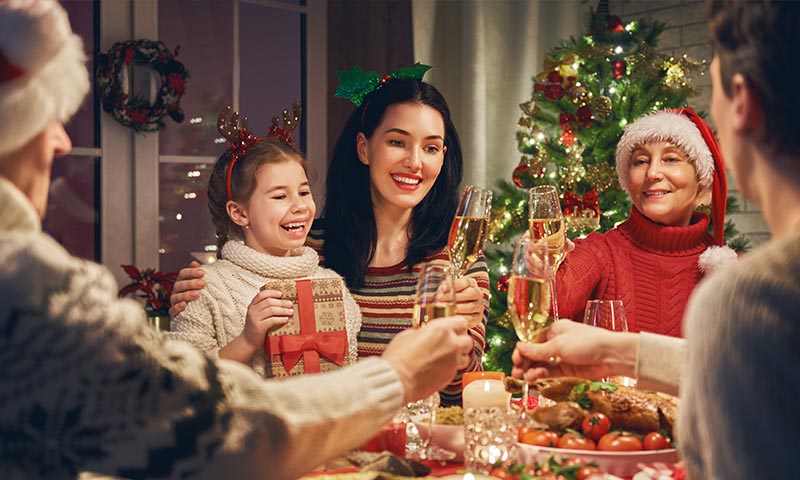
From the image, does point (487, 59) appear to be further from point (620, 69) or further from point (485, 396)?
point (485, 396)

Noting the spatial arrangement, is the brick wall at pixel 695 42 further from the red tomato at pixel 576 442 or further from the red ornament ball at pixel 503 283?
the red tomato at pixel 576 442

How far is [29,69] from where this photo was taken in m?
1.00

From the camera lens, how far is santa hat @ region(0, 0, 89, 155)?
0.98 meters

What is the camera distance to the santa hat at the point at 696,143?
11.1 feet

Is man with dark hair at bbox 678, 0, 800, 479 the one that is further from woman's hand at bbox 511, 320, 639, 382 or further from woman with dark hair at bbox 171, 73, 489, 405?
woman with dark hair at bbox 171, 73, 489, 405

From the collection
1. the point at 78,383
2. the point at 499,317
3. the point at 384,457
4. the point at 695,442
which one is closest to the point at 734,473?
the point at 695,442

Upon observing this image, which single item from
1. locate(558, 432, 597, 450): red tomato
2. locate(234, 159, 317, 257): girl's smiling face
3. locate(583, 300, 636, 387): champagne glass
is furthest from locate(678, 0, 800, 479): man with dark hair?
locate(234, 159, 317, 257): girl's smiling face

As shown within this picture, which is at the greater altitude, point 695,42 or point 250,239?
point 695,42

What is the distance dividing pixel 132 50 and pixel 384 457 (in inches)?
126

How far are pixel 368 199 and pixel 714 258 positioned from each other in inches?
56.3

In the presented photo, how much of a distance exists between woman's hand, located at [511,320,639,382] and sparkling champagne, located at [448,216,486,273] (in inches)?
19.1

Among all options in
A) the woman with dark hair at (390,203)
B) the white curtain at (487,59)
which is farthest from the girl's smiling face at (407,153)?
the white curtain at (487,59)

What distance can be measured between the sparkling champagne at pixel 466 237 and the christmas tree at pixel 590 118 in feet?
6.66

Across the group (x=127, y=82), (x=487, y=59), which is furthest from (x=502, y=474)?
(x=487, y=59)
